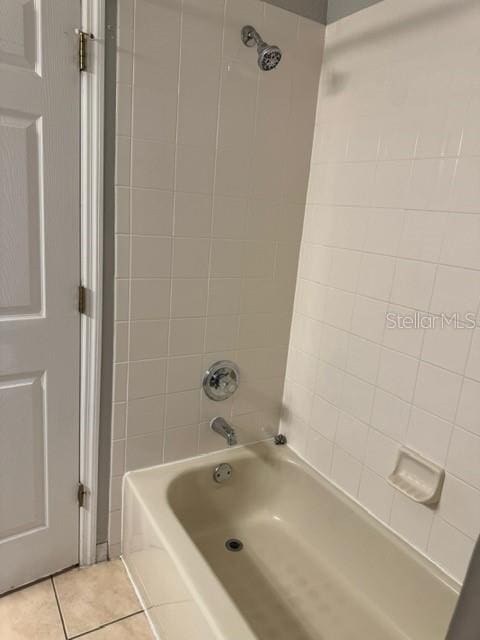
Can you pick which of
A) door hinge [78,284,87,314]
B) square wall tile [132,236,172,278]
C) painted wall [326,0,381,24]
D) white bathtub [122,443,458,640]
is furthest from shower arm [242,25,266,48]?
white bathtub [122,443,458,640]

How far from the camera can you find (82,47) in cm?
Answer: 125

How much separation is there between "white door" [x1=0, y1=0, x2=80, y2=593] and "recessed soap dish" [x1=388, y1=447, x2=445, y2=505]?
1.10 m

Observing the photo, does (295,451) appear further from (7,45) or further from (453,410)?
(7,45)

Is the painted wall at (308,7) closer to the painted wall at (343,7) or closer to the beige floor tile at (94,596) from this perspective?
the painted wall at (343,7)

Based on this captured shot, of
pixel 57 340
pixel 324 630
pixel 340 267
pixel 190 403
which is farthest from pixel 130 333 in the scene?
pixel 324 630

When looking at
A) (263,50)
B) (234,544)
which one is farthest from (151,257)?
(234,544)

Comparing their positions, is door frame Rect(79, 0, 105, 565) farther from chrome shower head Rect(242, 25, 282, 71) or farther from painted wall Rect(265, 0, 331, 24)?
Result: painted wall Rect(265, 0, 331, 24)

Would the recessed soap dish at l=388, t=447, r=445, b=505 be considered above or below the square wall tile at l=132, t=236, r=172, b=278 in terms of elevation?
below

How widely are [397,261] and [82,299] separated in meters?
1.03

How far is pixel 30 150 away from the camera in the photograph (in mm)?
1267

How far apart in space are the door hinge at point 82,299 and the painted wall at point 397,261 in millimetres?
868

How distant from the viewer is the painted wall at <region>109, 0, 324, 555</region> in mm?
1386

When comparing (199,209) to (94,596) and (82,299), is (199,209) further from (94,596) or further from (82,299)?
(94,596)

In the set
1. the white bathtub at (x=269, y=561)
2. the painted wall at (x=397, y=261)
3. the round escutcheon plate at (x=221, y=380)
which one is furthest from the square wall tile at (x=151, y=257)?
the white bathtub at (x=269, y=561)
